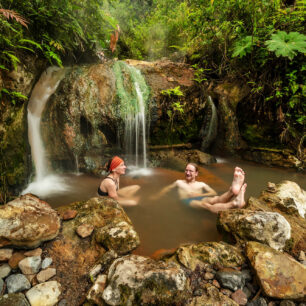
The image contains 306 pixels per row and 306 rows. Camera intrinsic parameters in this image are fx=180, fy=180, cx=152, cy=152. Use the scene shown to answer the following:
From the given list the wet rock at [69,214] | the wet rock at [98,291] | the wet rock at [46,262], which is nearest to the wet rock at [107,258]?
the wet rock at [98,291]

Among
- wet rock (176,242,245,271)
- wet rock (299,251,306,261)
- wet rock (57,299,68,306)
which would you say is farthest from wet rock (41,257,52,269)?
wet rock (299,251,306,261)

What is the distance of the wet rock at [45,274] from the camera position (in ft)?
5.74

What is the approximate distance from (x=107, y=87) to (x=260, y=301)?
6066 millimetres

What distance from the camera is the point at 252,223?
2.27 m

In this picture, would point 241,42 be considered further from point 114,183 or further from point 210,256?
point 210,256

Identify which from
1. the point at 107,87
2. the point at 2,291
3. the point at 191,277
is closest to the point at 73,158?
the point at 107,87

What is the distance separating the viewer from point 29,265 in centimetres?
181

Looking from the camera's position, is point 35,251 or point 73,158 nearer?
point 35,251

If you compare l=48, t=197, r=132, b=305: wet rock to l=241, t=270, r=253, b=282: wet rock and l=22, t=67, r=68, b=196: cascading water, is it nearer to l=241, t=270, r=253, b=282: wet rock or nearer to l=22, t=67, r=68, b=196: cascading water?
l=241, t=270, r=253, b=282: wet rock

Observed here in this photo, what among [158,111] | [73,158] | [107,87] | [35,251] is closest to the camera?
[35,251]

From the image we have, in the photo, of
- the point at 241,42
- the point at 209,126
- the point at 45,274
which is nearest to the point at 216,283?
the point at 45,274

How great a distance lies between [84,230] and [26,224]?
2.11ft

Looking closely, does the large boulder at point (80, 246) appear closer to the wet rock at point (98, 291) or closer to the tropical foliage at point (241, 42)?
the wet rock at point (98, 291)

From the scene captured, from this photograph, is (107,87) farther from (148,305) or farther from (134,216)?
(148,305)
